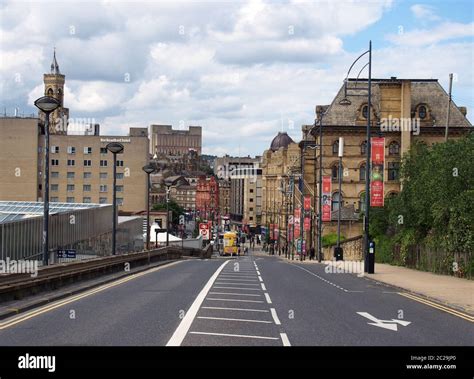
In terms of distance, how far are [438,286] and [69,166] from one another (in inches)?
3833

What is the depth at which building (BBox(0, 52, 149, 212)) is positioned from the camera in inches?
4587

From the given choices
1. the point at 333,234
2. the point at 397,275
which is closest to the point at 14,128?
the point at 333,234

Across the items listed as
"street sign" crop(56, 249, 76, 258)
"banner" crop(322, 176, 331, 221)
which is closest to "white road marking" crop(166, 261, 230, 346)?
"street sign" crop(56, 249, 76, 258)

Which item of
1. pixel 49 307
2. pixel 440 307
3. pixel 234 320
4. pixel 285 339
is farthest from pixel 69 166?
pixel 285 339

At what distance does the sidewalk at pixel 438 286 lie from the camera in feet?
77.0

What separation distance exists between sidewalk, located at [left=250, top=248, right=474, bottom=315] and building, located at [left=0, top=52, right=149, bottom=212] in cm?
8435

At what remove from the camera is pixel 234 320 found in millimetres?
17219

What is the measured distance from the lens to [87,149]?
120812 millimetres

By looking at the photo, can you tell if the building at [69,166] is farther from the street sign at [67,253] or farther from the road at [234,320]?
the road at [234,320]

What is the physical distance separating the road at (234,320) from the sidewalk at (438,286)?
3.49ft

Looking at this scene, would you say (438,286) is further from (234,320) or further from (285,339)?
(285,339)

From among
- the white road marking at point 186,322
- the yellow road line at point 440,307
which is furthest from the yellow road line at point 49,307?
the yellow road line at point 440,307
